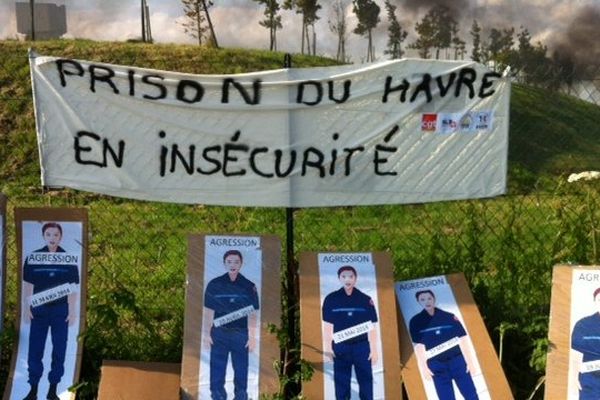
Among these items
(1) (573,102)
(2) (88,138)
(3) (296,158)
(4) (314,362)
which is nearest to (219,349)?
(4) (314,362)

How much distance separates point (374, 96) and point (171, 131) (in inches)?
45.5

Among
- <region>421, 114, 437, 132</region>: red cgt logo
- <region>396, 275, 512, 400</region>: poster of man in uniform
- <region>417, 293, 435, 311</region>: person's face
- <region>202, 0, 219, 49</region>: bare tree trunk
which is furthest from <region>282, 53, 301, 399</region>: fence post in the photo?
<region>202, 0, 219, 49</region>: bare tree trunk

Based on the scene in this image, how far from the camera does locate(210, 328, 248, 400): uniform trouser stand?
12.8 ft

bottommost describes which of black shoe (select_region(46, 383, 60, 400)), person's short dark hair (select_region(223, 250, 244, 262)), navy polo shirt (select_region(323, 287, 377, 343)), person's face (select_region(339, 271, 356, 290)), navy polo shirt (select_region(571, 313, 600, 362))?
black shoe (select_region(46, 383, 60, 400))

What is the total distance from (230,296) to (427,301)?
108 cm

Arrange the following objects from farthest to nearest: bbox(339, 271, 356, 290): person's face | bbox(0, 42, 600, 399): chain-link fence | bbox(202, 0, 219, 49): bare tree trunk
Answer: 1. bbox(202, 0, 219, 49): bare tree trunk
2. bbox(0, 42, 600, 399): chain-link fence
3. bbox(339, 271, 356, 290): person's face

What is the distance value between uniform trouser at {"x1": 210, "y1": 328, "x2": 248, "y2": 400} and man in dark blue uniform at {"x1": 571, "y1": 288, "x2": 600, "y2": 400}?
1.70 meters

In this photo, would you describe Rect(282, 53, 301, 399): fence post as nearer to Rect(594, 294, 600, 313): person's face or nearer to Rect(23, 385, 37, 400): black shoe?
Rect(23, 385, 37, 400): black shoe

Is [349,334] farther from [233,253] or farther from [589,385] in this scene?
[589,385]

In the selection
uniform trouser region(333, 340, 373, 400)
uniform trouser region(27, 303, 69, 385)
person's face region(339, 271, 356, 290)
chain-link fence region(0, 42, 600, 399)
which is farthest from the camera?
chain-link fence region(0, 42, 600, 399)

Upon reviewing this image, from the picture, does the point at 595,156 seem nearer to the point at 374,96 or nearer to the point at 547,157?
the point at 547,157

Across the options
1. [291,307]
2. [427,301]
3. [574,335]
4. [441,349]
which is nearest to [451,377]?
[441,349]

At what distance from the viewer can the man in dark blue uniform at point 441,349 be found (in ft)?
12.9

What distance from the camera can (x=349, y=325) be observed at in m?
4.04
